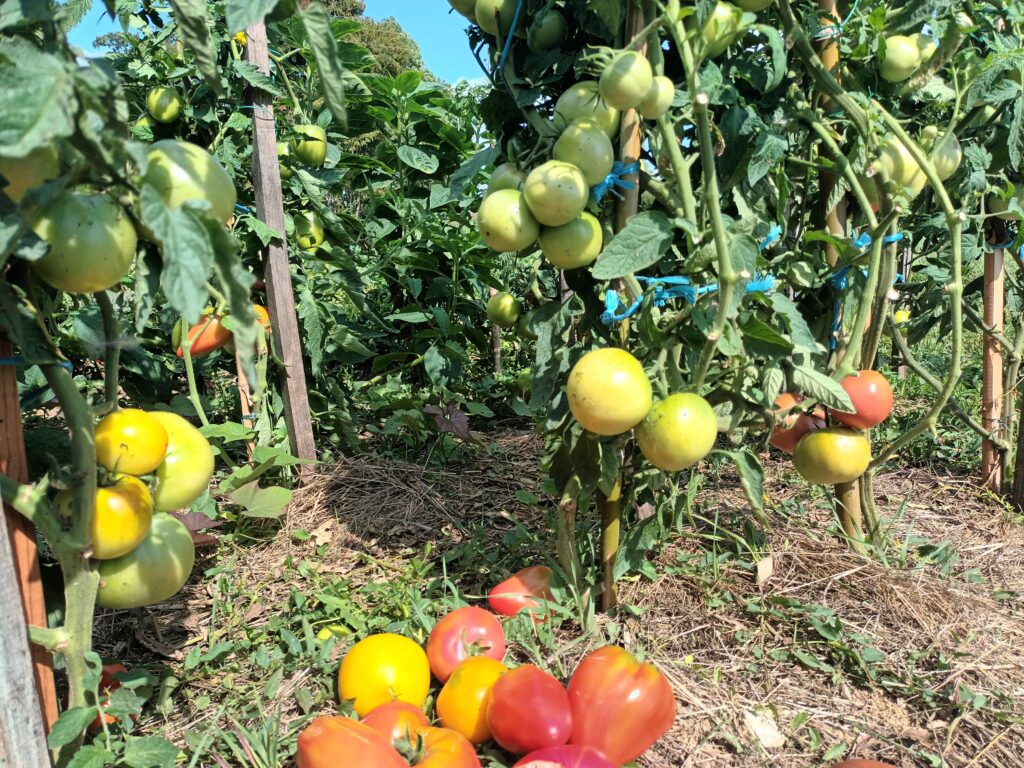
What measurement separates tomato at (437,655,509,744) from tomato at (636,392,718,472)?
514mm

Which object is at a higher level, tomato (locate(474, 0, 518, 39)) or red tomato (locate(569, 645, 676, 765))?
tomato (locate(474, 0, 518, 39))

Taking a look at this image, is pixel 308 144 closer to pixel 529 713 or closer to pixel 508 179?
pixel 508 179

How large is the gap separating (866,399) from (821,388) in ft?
0.60

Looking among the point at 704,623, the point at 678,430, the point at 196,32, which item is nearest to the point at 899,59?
the point at 678,430

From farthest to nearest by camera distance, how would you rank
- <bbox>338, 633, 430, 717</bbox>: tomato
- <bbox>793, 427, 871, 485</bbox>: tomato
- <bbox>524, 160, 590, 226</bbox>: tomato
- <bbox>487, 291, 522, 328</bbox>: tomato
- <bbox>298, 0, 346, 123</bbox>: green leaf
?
<bbox>487, 291, 522, 328</bbox>: tomato → <bbox>793, 427, 871, 485</bbox>: tomato → <bbox>338, 633, 430, 717</bbox>: tomato → <bbox>524, 160, 590, 226</bbox>: tomato → <bbox>298, 0, 346, 123</bbox>: green leaf

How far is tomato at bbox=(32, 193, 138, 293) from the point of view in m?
0.86

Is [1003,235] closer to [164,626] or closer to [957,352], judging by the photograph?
[957,352]

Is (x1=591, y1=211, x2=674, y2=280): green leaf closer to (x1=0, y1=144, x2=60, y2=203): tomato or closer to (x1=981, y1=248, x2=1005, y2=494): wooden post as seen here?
(x1=0, y1=144, x2=60, y2=203): tomato

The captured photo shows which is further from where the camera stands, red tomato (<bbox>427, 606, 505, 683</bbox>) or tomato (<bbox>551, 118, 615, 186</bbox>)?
red tomato (<bbox>427, 606, 505, 683</bbox>)

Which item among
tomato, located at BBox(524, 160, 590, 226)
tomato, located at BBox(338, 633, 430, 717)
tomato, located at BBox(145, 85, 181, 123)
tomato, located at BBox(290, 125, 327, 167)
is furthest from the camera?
tomato, located at BBox(290, 125, 327, 167)

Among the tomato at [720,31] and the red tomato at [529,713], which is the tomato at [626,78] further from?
the red tomato at [529,713]

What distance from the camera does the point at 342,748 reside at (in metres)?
1.11

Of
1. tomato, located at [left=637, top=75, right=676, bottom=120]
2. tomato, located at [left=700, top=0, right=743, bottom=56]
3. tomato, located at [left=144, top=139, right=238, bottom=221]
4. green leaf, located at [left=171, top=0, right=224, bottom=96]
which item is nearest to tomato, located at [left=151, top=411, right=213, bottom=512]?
tomato, located at [left=144, top=139, right=238, bottom=221]

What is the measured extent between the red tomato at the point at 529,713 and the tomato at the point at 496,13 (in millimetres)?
1252
